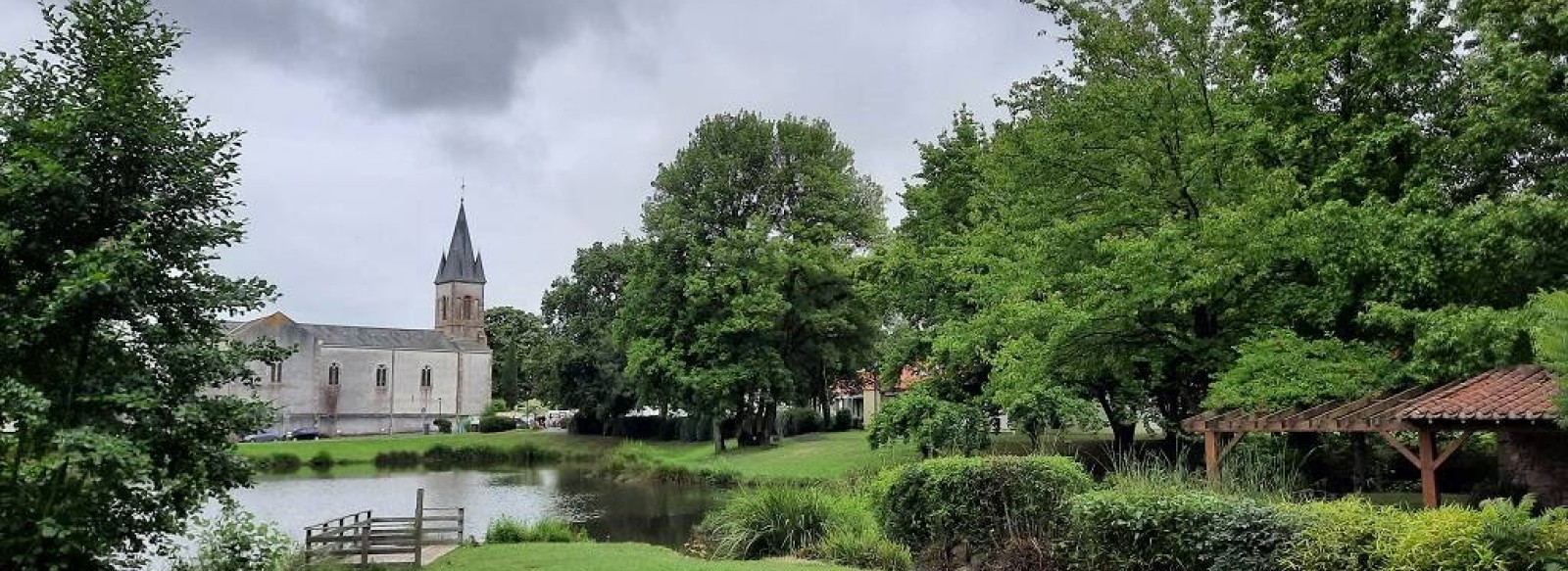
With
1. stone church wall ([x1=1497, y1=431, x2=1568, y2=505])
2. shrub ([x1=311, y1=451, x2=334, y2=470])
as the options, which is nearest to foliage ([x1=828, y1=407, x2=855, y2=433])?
shrub ([x1=311, y1=451, x2=334, y2=470])

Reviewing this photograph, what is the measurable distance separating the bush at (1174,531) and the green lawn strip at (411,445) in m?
41.9

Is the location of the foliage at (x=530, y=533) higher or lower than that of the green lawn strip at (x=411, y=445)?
lower

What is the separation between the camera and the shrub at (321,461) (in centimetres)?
4925

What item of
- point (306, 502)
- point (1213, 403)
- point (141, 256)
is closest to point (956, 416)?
point (1213, 403)

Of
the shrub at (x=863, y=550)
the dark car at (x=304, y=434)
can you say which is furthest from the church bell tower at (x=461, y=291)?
the shrub at (x=863, y=550)

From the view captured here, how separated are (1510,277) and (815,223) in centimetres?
3015

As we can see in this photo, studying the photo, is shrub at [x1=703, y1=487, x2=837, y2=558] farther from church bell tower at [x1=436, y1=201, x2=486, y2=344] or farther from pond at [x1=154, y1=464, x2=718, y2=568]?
church bell tower at [x1=436, y1=201, x2=486, y2=344]

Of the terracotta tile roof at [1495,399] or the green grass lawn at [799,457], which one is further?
the green grass lawn at [799,457]

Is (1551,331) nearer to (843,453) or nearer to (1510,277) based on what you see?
(1510,277)

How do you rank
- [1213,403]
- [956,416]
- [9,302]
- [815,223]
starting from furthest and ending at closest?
[815,223], [956,416], [1213,403], [9,302]

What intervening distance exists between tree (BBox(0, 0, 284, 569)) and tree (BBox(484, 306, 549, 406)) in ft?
232

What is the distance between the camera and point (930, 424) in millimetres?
28172

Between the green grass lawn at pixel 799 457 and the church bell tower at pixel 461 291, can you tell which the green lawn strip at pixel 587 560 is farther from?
the church bell tower at pixel 461 291

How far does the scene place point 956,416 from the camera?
28.3 metres
